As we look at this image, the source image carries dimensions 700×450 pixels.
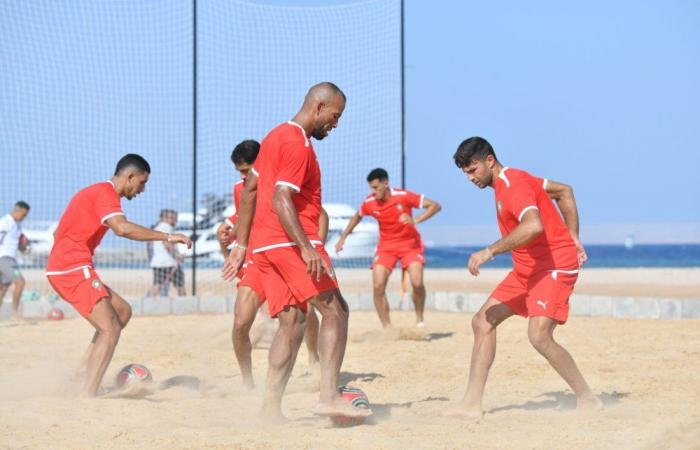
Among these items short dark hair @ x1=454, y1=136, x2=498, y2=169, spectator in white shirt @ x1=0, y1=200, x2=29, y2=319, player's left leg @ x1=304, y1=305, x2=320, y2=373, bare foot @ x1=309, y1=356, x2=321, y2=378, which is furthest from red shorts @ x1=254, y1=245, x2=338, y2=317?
spectator in white shirt @ x1=0, y1=200, x2=29, y2=319

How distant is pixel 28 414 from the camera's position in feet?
20.8

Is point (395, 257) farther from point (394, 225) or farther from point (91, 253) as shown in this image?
point (91, 253)

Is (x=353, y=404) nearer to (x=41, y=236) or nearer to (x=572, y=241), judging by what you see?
(x=572, y=241)

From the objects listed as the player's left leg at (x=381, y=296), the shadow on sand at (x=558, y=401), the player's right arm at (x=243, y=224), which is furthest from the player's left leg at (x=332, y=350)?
the player's left leg at (x=381, y=296)

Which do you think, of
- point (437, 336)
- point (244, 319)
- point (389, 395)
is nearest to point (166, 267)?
point (437, 336)

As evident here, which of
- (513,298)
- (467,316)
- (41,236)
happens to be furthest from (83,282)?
(41,236)

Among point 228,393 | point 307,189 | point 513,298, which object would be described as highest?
point 307,189

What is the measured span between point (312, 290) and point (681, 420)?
247 centimetres

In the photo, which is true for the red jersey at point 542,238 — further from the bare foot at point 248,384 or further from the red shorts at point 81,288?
the red shorts at point 81,288

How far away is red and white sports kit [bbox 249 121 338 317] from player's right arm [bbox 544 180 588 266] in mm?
1748

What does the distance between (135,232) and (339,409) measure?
219cm

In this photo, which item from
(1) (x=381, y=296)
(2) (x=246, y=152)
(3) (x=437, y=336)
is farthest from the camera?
(3) (x=437, y=336)

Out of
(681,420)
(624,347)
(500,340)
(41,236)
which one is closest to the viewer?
(681,420)

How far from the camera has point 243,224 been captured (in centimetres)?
650
